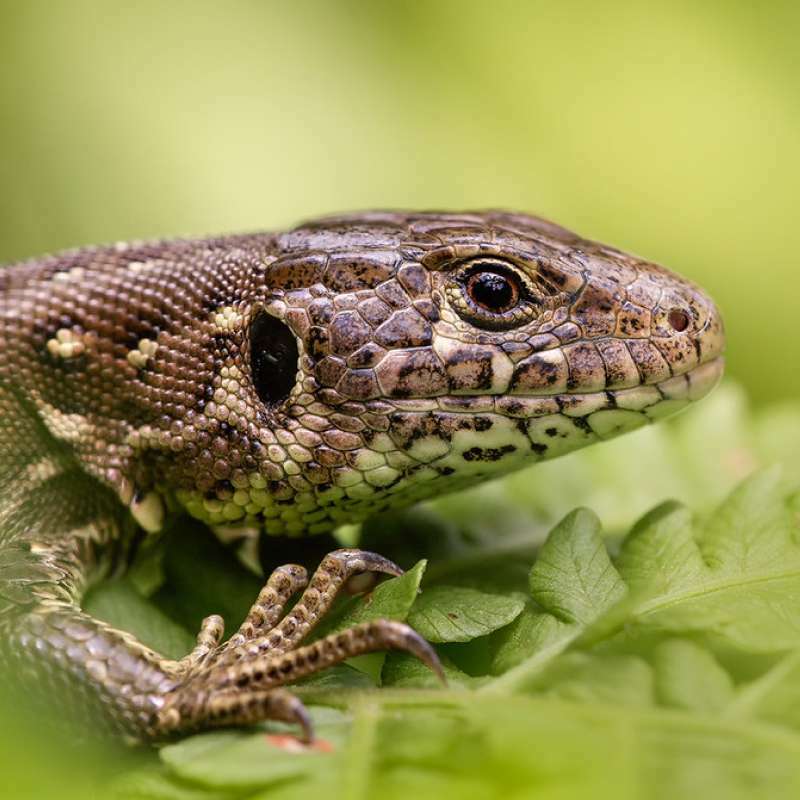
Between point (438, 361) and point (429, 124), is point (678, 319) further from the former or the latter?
point (429, 124)

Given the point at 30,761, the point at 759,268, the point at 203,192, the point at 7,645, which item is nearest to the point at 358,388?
the point at 7,645

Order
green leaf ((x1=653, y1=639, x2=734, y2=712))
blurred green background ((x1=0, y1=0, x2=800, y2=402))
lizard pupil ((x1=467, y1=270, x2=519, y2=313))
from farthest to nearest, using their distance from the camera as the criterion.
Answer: blurred green background ((x1=0, y1=0, x2=800, y2=402))
lizard pupil ((x1=467, y1=270, x2=519, y2=313))
green leaf ((x1=653, y1=639, x2=734, y2=712))

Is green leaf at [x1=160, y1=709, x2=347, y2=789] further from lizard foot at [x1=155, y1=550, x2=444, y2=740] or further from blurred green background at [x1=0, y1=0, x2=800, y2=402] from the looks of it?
blurred green background at [x1=0, y1=0, x2=800, y2=402]

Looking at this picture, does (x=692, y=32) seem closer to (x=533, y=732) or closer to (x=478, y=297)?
(x=478, y=297)

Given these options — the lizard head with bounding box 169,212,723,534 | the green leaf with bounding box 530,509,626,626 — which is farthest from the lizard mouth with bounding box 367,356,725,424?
the green leaf with bounding box 530,509,626,626

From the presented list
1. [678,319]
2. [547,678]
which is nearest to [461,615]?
[547,678]

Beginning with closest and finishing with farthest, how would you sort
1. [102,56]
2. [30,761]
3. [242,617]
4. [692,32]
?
[30,761]
[242,617]
[102,56]
[692,32]
